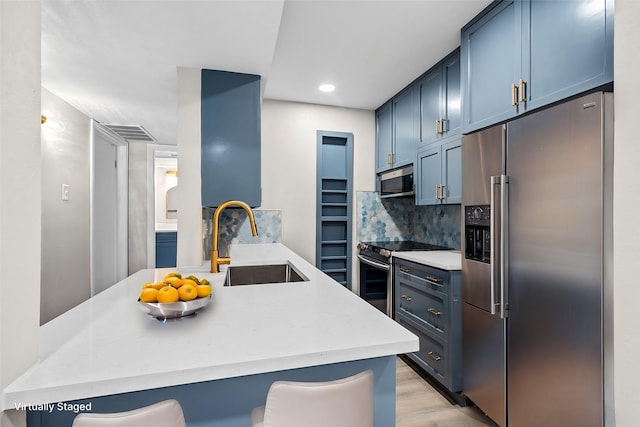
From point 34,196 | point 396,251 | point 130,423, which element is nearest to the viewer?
point 130,423

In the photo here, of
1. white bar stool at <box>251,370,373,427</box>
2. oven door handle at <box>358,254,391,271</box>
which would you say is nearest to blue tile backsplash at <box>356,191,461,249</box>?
oven door handle at <box>358,254,391,271</box>

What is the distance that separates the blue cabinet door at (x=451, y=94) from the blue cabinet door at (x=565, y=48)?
76 cm

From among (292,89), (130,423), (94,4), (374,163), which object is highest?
(292,89)

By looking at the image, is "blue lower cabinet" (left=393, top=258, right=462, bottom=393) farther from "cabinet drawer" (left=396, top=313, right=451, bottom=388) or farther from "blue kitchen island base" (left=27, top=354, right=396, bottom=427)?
"blue kitchen island base" (left=27, top=354, right=396, bottom=427)

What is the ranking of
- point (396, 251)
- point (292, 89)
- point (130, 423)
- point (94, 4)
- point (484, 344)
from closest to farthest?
1. point (130, 423)
2. point (94, 4)
3. point (484, 344)
4. point (396, 251)
5. point (292, 89)

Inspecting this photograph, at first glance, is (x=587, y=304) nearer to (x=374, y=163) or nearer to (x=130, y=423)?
(x=130, y=423)

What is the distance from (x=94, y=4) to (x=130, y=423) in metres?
1.68

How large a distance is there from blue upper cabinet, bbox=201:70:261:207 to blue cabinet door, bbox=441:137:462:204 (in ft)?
4.95

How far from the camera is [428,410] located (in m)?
2.04

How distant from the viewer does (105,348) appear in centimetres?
83

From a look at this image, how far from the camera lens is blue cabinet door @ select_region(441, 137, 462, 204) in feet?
7.94

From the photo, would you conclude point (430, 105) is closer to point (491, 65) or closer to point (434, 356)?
point (491, 65)

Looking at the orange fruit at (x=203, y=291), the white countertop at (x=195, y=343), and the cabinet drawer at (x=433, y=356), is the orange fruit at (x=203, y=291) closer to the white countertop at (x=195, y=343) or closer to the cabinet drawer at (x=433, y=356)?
the white countertop at (x=195, y=343)

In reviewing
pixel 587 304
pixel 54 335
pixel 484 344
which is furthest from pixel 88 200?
pixel 587 304
